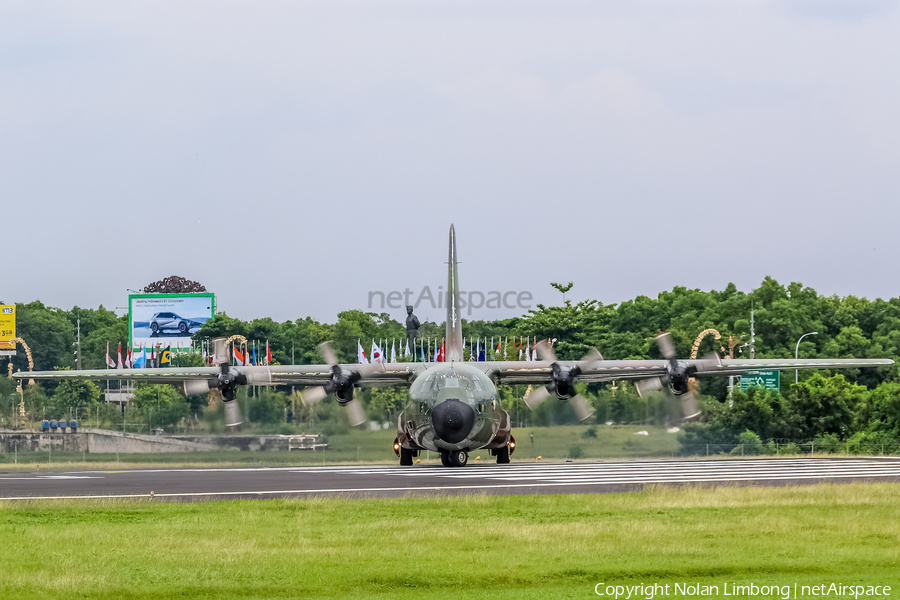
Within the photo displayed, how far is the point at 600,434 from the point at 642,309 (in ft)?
242

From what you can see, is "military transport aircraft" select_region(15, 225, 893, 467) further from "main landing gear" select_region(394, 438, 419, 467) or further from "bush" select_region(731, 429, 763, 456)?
"bush" select_region(731, 429, 763, 456)

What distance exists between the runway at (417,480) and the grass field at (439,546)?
2667mm

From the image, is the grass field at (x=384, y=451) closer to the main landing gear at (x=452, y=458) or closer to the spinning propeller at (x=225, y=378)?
the spinning propeller at (x=225, y=378)

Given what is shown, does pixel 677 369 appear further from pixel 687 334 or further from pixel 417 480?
pixel 687 334

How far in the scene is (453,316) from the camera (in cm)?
4625

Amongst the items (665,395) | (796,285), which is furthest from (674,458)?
(796,285)

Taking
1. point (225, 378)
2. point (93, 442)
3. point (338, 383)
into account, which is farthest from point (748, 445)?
point (93, 442)

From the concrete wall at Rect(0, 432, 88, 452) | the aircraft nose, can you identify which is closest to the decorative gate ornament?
the concrete wall at Rect(0, 432, 88, 452)

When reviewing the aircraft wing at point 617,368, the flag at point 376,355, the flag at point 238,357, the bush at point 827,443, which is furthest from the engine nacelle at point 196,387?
the flag at point 376,355

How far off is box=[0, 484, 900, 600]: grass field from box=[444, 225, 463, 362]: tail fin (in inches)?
731

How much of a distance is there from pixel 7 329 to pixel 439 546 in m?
111

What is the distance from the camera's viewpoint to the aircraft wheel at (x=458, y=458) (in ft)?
135

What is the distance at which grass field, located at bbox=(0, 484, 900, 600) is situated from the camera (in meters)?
15.2

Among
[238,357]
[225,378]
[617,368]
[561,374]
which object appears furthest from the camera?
[238,357]
